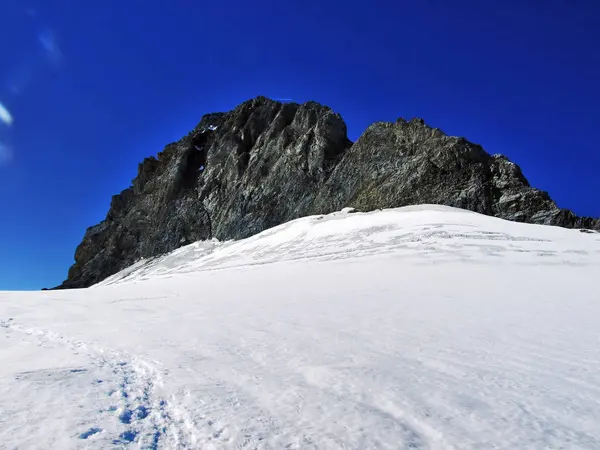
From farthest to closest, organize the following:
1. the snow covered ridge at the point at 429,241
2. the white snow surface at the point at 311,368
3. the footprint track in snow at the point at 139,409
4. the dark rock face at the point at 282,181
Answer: the dark rock face at the point at 282,181
the snow covered ridge at the point at 429,241
the white snow surface at the point at 311,368
the footprint track in snow at the point at 139,409

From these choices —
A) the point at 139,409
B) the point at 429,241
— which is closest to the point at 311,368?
the point at 139,409

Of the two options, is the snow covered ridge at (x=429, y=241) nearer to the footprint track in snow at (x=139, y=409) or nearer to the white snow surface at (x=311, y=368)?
the white snow surface at (x=311, y=368)

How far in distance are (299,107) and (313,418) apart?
6702 centimetres

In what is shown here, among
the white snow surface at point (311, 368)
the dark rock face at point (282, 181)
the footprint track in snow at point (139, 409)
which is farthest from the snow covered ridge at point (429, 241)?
the footprint track in snow at point (139, 409)

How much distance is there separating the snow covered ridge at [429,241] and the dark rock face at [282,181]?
826cm

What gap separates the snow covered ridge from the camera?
1891cm

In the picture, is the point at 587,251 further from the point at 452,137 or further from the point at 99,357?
the point at 452,137

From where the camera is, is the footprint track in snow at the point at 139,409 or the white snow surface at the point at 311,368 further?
the white snow surface at the point at 311,368

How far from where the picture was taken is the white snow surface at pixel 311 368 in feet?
12.2

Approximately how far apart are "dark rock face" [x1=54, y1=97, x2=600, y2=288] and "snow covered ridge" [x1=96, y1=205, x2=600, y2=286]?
826 cm

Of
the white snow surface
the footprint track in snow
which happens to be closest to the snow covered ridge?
the white snow surface

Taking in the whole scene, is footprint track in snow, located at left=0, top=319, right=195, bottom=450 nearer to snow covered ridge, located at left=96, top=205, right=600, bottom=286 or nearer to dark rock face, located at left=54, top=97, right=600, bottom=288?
snow covered ridge, located at left=96, top=205, right=600, bottom=286

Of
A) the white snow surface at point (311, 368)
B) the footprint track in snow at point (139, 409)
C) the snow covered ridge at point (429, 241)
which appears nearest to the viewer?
the footprint track in snow at point (139, 409)

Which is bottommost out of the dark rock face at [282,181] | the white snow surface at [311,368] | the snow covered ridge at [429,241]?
the white snow surface at [311,368]
